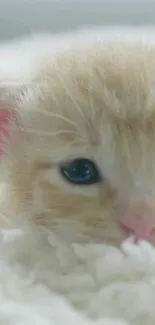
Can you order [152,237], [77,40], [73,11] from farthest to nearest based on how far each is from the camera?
[73,11]
[77,40]
[152,237]

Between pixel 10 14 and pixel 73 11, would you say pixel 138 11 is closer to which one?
pixel 73 11

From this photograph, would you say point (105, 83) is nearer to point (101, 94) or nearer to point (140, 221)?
point (101, 94)

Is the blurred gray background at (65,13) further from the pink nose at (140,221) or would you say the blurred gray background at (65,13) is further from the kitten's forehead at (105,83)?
the pink nose at (140,221)

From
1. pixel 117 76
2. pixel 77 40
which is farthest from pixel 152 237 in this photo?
pixel 77 40

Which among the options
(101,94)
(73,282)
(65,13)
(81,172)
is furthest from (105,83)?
(65,13)

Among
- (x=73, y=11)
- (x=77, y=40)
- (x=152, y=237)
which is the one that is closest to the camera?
(x=152, y=237)

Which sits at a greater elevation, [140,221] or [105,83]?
[105,83]
